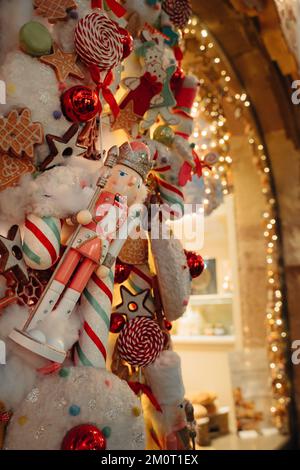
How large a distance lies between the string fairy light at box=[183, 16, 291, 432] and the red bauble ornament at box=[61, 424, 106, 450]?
1413 millimetres

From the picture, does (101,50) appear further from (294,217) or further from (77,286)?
(294,217)

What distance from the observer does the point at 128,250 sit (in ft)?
3.69

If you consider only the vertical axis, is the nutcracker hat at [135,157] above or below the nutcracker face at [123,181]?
above

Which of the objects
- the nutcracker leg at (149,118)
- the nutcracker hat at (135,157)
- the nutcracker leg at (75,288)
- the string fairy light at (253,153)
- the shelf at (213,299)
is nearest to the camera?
the nutcracker leg at (75,288)

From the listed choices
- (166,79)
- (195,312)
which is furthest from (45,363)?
(195,312)

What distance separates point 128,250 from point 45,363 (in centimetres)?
41

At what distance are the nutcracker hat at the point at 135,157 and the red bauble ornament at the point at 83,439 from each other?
1.67 ft

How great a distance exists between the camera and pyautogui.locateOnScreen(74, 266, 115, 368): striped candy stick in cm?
86

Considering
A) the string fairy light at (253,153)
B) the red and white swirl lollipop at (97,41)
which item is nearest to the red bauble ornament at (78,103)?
the red and white swirl lollipop at (97,41)

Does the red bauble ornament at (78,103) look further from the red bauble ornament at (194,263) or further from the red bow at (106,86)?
the red bauble ornament at (194,263)

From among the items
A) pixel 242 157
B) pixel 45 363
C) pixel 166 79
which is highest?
pixel 242 157

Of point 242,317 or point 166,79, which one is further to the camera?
point 242,317

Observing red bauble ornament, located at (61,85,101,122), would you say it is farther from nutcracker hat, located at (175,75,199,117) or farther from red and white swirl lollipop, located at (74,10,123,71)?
nutcracker hat, located at (175,75,199,117)

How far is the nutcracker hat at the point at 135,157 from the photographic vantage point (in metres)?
0.94
